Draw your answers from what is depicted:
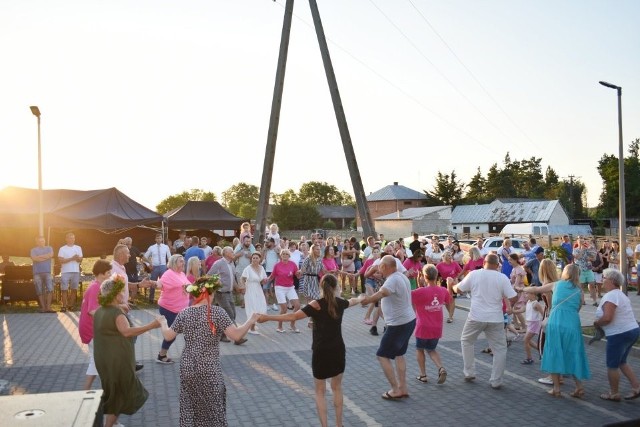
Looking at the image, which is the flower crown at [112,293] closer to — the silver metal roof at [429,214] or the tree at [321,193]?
the silver metal roof at [429,214]

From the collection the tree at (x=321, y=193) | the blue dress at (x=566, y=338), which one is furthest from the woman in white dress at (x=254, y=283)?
the tree at (x=321, y=193)

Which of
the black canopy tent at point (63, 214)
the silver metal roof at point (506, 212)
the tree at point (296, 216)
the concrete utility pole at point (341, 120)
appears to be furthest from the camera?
the tree at point (296, 216)

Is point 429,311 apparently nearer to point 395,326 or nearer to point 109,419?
point 395,326

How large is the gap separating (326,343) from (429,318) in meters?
2.68

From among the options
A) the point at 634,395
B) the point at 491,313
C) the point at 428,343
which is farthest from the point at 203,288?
the point at 634,395

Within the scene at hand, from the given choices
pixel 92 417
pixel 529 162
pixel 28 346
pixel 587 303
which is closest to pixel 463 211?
pixel 529 162

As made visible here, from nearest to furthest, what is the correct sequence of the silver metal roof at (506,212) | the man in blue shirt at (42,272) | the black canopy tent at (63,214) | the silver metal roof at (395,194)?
the man in blue shirt at (42,272) → the black canopy tent at (63,214) → the silver metal roof at (506,212) → the silver metal roof at (395,194)

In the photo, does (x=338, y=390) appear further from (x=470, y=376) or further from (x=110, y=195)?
(x=110, y=195)

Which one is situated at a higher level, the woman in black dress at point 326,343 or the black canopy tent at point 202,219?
the black canopy tent at point 202,219

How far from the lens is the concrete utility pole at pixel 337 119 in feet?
63.8

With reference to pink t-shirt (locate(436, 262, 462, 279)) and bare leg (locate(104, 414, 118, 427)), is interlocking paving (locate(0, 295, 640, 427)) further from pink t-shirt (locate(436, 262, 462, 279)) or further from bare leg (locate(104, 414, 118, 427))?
pink t-shirt (locate(436, 262, 462, 279))

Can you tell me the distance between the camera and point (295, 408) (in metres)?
7.39

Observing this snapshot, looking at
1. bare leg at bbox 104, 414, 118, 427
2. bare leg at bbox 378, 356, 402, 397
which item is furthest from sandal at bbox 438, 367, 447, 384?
bare leg at bbox 104, 414, 118, 427

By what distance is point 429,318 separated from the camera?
27.8ft
